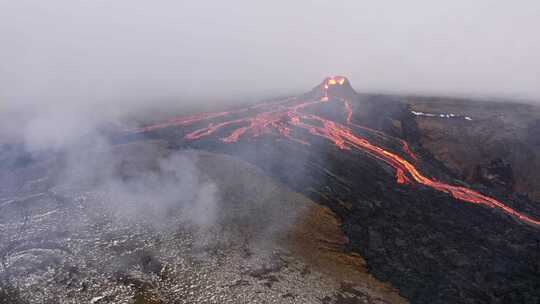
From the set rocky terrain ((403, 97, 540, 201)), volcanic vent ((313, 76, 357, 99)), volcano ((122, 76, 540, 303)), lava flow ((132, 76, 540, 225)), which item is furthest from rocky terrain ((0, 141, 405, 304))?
volcanic vent ((313, 76, 357, 99))

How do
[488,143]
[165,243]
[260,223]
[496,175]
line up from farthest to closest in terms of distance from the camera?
1. [488,143]
2. [496,175]
3. [260,223]
4. [165,243]

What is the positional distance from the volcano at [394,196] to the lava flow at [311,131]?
0.17 meters

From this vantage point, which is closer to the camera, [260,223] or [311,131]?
Answer: [260,223]

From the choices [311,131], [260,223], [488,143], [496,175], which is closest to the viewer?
[260,223]

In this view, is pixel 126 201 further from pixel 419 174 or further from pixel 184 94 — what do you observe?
pixel 184 94

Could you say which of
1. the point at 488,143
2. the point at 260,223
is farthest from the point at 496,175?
the point at 260,223

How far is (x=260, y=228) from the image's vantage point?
126ft

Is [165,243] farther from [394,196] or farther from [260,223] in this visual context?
[394,196]

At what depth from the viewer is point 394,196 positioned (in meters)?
50.4

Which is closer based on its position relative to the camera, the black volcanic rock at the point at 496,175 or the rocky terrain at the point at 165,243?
the rocky terrain at the point at 165,243

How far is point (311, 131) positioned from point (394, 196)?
68.7 ft

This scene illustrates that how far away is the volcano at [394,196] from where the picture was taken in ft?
122

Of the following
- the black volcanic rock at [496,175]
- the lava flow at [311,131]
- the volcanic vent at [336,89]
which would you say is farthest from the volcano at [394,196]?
the volcanic vent at [336,89]

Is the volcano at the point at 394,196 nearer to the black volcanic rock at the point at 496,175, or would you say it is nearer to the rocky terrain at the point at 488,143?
the rocky terrain at the point at 488,143
